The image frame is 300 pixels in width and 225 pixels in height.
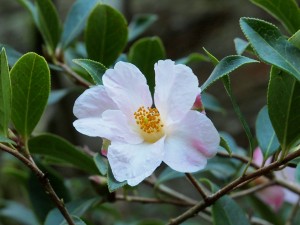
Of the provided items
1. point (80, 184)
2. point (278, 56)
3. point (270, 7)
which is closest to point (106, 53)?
point (270, 7)

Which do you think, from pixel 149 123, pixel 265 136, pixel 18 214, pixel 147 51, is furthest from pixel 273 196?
pixel 18 214

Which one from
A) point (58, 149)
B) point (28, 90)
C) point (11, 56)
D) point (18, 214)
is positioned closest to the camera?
point (28, 90)

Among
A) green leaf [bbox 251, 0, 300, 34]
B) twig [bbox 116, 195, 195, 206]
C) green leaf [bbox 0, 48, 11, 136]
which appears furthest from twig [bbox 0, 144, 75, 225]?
green leaf [bbox 251, 0, 300, 34]

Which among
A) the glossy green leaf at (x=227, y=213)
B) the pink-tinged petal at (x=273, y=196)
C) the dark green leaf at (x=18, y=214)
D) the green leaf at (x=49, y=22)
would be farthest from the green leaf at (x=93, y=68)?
the dark green leaf at (x=18, y=214)

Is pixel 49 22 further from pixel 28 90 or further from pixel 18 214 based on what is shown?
pixel 18 214

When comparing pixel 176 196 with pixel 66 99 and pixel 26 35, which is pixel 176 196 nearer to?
pixel 66 99
